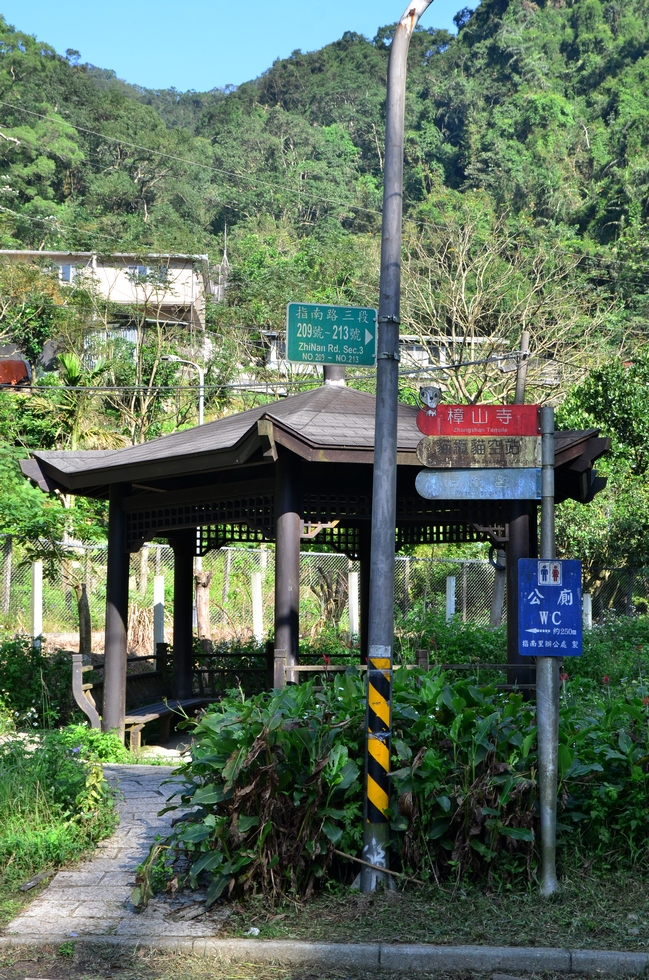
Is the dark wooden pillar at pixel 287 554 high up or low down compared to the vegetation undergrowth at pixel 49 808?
up

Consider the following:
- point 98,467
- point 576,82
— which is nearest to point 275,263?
point 98,467

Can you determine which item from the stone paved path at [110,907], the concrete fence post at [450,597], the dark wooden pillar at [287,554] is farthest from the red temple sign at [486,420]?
the concrete fence post at [450,597]

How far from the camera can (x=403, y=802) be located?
19.1 ft

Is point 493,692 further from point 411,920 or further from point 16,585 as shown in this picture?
point 16,585

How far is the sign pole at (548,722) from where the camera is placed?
221 inches

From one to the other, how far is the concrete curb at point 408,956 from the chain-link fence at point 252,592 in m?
12.0

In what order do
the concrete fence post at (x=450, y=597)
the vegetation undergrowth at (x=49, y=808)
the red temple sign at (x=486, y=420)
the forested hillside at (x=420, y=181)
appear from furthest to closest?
the forested hillside at (x=420, y=181), the concrete fence post at (x=450, y=597), the vegetation undergrowth at (x=49, y=808), the red temple sign at (x=486, y=420)

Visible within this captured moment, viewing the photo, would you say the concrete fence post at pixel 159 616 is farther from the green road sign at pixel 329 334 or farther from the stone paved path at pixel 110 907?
the green road sign at pixel 329 334

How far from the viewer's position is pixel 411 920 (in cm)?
539

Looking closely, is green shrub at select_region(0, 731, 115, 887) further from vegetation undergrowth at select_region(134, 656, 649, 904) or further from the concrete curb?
the concrete curb

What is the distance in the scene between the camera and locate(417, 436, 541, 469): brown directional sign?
19.5 feet

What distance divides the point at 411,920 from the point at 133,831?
273 centimetres

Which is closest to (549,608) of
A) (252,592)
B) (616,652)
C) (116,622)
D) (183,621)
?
(116,622)

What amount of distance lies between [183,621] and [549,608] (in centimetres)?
848
